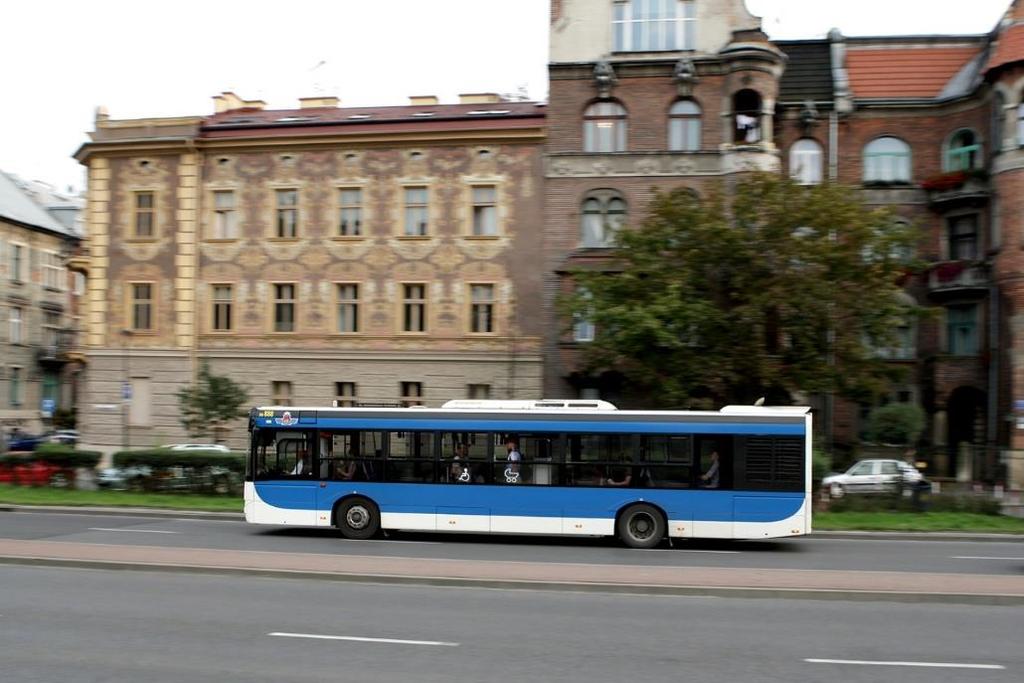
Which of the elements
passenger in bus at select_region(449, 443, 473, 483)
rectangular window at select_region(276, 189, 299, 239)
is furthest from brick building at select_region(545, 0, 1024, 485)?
passenger in bus at select_region(449, 443, 473, 483)

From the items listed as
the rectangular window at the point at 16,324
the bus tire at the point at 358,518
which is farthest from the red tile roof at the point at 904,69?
the rectangular window at the point at 16,324

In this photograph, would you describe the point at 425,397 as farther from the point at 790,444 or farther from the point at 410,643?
the point at 410,643

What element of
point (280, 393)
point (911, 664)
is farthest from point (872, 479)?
point (280, 393)

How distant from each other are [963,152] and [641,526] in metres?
23.8

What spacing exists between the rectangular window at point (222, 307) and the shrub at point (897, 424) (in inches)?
917

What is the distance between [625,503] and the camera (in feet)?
61.1

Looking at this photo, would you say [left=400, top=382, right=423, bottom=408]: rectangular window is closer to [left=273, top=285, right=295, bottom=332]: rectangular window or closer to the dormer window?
[left=273, top=285, right=295, bottom=332]: rectangular window

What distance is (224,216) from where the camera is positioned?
37875mm

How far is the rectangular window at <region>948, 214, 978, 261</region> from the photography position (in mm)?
35250

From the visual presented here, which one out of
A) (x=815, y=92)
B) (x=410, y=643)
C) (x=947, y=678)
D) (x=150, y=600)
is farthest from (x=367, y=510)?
(x=815, y=92)

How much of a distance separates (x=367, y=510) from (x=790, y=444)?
817 centimetres

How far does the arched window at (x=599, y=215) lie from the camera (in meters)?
34.6

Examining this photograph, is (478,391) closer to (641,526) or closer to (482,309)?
(482,309)

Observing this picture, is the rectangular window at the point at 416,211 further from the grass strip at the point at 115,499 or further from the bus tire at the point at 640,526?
the bus tire at the point at 640,526
